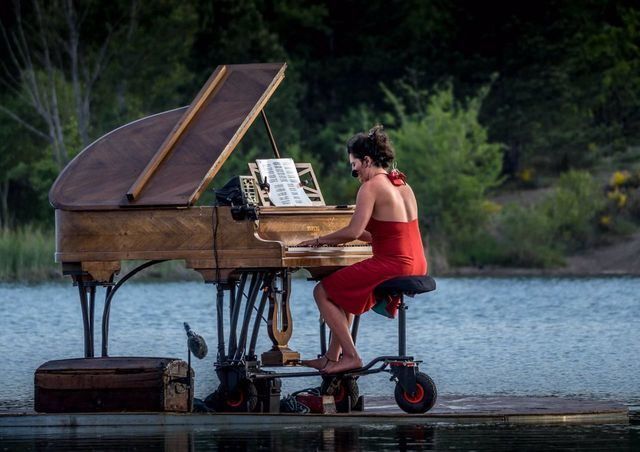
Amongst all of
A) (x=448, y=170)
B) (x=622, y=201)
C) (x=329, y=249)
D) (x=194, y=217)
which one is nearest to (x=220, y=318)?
(x=194, y=217)

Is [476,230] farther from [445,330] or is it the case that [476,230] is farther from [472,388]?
[472,388]

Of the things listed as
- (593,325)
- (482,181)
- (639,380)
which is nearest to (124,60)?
(482,181)

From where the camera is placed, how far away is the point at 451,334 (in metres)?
22.2

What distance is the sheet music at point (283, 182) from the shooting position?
12.0m

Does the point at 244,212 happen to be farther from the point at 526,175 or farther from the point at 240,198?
the point at 526,175

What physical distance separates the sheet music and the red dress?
773mm

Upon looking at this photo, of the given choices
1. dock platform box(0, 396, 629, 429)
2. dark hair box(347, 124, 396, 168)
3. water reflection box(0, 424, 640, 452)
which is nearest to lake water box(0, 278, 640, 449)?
water reflection box(0, 424, 640, 452)

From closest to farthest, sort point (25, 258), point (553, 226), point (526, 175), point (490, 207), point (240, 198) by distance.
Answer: point (240, 198)
point (25, 258)
point (553, 226)
point (490, 207)
point (526, 175)

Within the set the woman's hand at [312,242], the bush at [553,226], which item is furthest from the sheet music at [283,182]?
the bush at [553,226]

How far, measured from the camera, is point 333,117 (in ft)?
191

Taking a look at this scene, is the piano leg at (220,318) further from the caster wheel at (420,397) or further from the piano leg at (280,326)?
the caster wheel at (420,397)

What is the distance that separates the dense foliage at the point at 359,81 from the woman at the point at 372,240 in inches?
1407

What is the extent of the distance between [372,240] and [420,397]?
3.35 ft

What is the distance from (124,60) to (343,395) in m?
42.7
